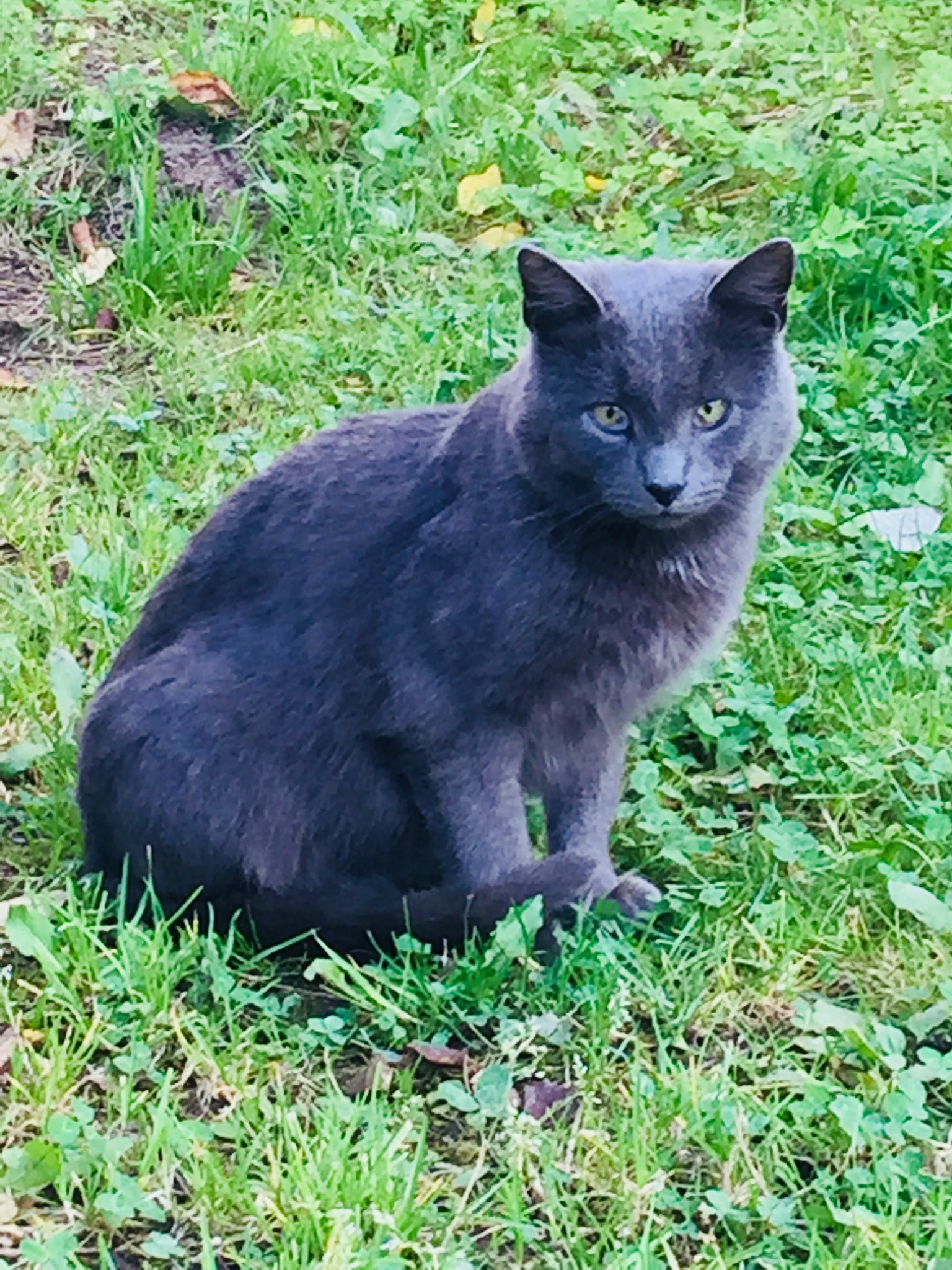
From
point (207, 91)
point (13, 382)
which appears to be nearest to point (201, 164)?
point (207, 91)

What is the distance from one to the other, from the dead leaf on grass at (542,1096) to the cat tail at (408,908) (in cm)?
22

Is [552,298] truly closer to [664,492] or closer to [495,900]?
[664,492]

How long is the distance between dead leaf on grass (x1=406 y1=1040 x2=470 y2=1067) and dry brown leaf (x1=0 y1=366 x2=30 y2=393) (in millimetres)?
1983

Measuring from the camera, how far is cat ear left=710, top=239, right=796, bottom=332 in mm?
2113

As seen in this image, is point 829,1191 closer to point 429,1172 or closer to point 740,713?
point 429,1172

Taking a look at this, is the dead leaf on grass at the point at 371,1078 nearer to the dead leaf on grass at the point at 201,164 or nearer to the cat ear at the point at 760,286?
the cat ear at the point at 760,286

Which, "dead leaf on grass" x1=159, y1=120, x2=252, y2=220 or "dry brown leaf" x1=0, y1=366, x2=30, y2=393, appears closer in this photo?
"dry brown leaf" x1=0, y1=366, x2=30, y2=393

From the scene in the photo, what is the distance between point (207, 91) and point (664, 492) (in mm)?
2433

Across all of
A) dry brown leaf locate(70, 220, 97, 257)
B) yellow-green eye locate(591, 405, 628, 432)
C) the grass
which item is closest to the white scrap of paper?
the grass

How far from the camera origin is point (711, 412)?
2.18 metres

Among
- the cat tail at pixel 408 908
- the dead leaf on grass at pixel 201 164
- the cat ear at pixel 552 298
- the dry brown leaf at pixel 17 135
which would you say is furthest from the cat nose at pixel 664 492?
the dry brown leaf at pixel 17 135

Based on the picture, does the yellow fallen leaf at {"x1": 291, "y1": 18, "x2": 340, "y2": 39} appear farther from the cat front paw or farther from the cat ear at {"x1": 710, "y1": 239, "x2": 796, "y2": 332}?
the cat front paw

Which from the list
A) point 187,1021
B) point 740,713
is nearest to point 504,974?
point 187,1021

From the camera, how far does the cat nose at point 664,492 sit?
6.93ft
